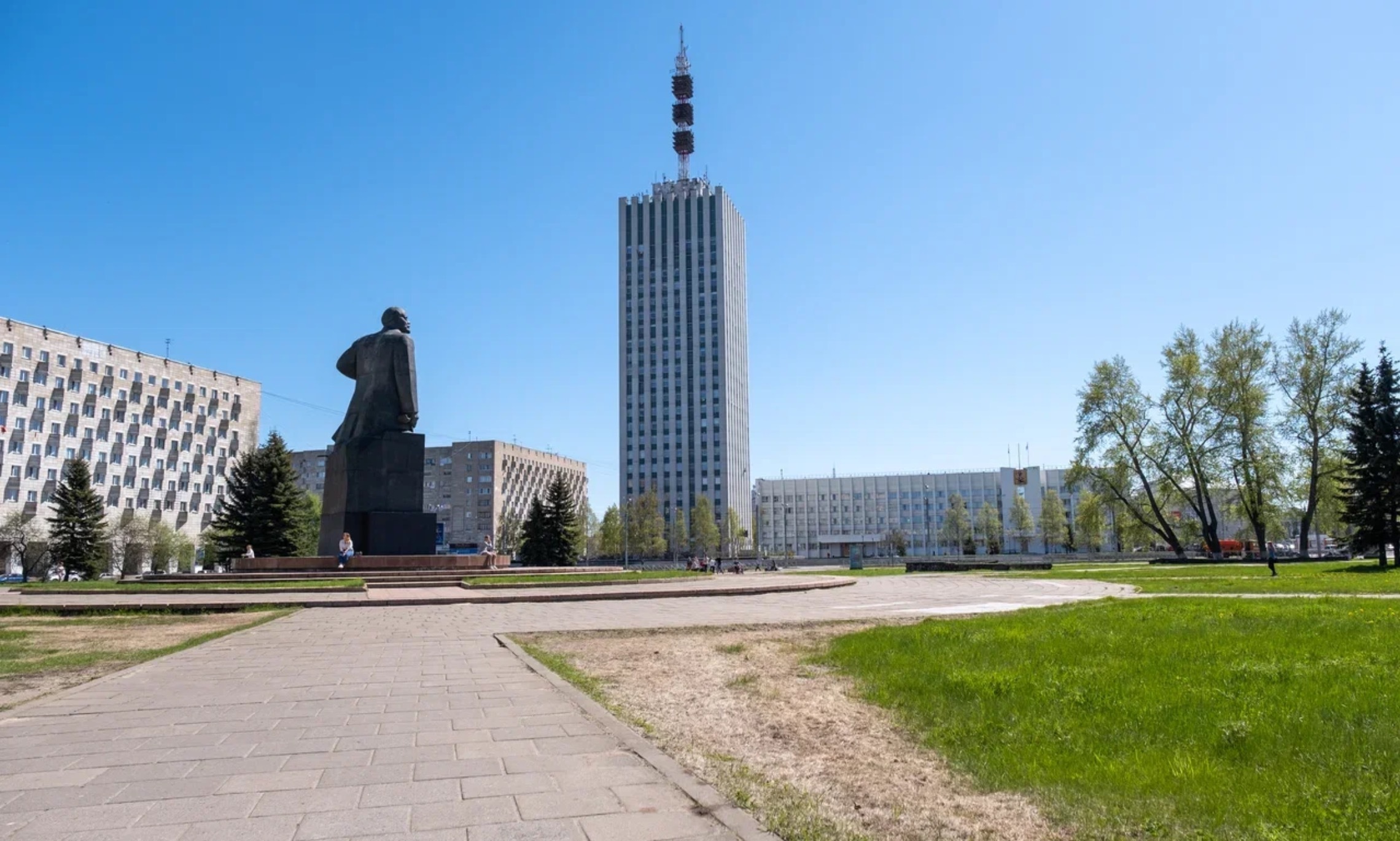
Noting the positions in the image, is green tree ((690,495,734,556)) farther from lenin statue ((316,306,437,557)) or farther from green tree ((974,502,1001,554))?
lenin statue ((316,306,437,557))

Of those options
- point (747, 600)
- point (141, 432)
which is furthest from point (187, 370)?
point (747, 600)

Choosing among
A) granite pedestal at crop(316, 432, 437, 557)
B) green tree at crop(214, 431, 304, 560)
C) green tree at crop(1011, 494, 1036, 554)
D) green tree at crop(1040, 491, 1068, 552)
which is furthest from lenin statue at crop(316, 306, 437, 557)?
green tree at crop(1011, 494, 1036, 554)

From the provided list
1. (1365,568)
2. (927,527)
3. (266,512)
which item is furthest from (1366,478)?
(927,527)

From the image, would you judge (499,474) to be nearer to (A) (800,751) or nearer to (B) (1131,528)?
(B) (1131,528)

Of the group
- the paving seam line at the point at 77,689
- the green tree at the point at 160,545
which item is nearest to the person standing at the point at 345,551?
the paving seam line at the point at 77,689

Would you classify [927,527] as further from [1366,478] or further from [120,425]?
[120,425]

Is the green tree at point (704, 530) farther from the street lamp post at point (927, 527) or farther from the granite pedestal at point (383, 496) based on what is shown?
the granite pedestal at point (383, 496)

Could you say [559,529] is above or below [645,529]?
above

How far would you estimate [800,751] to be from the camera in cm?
567

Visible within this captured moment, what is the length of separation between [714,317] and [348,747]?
116496 millimetres

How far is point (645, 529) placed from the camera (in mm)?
101750

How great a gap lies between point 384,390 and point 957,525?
99.9 meters

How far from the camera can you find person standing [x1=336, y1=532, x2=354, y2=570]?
23.8 m

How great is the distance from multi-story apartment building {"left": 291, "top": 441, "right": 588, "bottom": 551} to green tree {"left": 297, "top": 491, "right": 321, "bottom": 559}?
46751 mm
